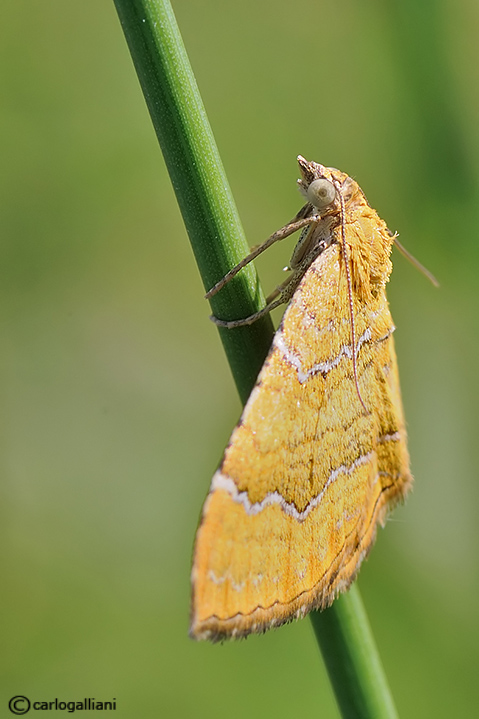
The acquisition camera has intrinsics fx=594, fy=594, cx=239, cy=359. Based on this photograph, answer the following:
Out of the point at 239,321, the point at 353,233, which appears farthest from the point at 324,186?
the point at 239,321

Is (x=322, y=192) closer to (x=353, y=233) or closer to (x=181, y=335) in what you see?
(x=353, y=233)

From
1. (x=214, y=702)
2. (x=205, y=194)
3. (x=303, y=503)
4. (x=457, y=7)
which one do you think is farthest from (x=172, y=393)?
(x=457, y=7)

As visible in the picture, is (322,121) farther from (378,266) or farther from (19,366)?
(19,366)

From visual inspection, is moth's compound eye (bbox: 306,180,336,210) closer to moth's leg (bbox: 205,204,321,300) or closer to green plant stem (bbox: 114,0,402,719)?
moth's leg (bbox: 205,204,321,300)

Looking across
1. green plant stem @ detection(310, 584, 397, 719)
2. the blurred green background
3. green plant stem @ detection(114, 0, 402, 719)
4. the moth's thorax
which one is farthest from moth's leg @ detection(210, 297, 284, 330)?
the blurred green background

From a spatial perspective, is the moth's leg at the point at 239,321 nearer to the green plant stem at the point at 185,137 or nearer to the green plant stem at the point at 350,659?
the green plant stem at the point at 185,137

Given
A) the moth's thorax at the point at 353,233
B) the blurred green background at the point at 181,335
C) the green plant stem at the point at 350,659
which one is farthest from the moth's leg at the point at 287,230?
the blurred green background at the point at 181,335
